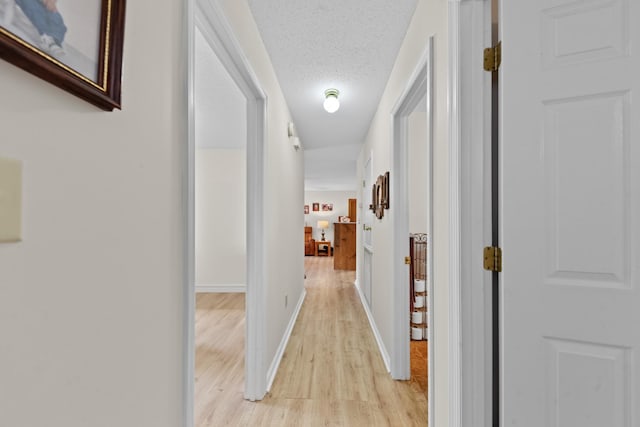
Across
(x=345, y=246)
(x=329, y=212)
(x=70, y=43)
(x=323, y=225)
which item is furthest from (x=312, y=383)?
(x=329, y=212)

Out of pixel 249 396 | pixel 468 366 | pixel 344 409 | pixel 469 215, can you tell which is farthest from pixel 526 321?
pixel 249 396

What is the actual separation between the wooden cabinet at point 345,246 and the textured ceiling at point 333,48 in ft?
13.3

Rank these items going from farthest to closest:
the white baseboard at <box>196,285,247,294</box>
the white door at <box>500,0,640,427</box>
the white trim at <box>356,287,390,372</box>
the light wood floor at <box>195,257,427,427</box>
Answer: the white baseboard at <box>196,285,247,294</box>
the white trim at <box>356,287,390,372</box>
the light wood floor at <box>195,257,427,427</box>
the white door at <box>500,0,640,427</box>

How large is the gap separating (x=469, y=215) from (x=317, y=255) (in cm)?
1008

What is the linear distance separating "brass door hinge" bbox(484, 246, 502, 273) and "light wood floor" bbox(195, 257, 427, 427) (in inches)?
46.7

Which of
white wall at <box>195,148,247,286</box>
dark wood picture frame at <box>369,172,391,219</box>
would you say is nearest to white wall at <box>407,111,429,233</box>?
dark wood picture frame at <box>369,172,391,219</box>

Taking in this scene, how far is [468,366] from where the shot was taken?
3.85 feet

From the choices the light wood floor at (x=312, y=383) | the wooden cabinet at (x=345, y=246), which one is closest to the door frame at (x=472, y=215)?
the light wood floor at (x=312, y=383)

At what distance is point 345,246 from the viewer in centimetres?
761

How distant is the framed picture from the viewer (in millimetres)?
455

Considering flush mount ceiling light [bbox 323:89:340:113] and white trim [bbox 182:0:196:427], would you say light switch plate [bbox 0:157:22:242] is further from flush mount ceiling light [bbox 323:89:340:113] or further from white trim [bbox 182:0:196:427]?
flush mount ceiling light [bbox 323:89:340:113]

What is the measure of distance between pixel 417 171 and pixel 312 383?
2239 millimetres

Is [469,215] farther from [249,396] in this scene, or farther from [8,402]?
[249,396]

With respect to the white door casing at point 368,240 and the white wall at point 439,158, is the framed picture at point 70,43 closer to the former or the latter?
the white wall at point 439,158
